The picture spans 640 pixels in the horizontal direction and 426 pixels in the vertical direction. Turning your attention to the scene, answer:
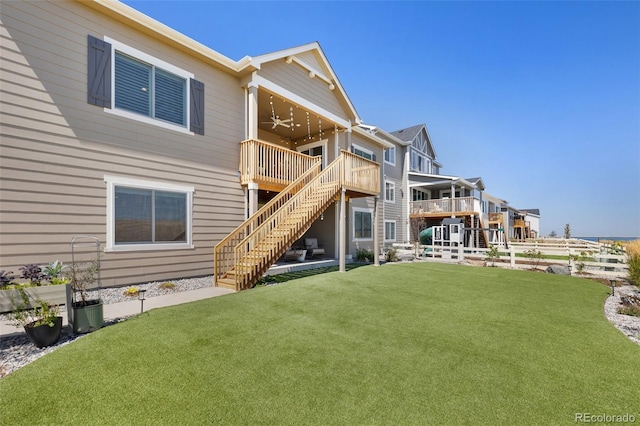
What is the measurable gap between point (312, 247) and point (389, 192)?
26.5 ft

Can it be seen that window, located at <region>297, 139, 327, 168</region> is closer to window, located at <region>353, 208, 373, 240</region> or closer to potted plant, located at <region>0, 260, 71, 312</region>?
window, located at <region>353, 208, 373, 240</region>

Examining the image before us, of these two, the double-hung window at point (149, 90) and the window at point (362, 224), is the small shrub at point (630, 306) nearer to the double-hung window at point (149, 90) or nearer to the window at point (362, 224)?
the window at point (362, 224)

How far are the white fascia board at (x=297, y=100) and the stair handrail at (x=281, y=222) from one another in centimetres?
318

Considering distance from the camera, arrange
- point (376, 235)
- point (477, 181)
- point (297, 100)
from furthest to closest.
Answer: point (477, 181), point (376, 235), point (297, 100)

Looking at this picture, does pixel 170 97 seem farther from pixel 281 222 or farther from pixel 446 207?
pixel 446 207

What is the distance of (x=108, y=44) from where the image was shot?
265 inches

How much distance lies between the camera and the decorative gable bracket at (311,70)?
10.5 meters

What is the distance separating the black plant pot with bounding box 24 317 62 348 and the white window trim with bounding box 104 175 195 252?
126 inches

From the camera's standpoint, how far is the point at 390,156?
64.6 feet

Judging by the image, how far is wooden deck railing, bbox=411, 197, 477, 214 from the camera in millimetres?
21109

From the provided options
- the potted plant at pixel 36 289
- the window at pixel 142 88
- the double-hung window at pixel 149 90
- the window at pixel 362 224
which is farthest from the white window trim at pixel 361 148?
the potted plant at pixel 36 289

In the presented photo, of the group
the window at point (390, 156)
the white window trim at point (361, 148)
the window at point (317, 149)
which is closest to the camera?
the window at point (317, 149)

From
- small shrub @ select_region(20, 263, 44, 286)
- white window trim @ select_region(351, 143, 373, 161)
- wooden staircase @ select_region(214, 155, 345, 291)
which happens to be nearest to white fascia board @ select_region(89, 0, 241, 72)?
wooden staircase @ select_region(214, 155, 345, 291)

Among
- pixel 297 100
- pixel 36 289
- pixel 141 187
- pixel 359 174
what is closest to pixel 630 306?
pixel 359 174
